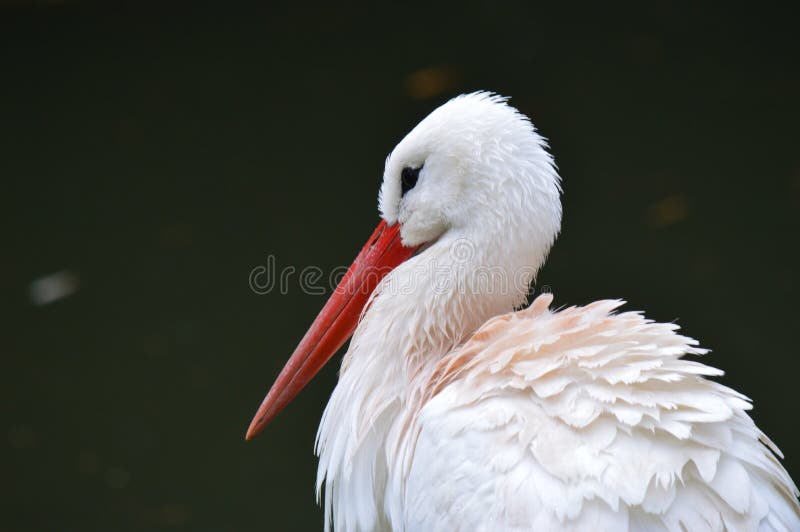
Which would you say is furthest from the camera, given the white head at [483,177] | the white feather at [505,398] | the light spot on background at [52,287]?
the light spot on background at [52,287]

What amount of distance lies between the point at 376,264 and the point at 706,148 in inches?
99.7

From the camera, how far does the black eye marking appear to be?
2.20m

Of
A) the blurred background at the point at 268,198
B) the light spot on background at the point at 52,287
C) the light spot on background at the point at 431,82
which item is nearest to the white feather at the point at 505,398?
the blurred background at the point at 268,198

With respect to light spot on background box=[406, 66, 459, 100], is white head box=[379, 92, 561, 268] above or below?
above

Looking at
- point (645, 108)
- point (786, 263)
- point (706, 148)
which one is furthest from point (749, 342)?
point (645, 108)

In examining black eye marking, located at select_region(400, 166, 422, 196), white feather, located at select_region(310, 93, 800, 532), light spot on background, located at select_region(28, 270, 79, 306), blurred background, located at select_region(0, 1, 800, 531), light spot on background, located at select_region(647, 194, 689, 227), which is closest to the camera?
white feather, located at select_region(310, 93, 800, 532)

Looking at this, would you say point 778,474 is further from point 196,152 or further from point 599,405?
point 196,152

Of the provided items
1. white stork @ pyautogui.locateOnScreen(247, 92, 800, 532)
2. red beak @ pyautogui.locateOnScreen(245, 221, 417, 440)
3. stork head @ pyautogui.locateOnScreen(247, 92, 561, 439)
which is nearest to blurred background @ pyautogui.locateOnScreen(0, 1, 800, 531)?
red beak @ pyautogui.locateOnScreen(245, 221, 417, 440)

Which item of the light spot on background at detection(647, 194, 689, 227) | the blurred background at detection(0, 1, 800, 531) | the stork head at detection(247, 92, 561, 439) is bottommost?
the light spot on background at detection(647, 194, 689, 227)

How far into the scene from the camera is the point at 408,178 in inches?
87.4

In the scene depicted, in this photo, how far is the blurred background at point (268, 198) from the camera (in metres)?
3.36

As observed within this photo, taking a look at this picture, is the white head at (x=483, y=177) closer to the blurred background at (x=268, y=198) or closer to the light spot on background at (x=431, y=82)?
the blurred background at (x=268, y=198)

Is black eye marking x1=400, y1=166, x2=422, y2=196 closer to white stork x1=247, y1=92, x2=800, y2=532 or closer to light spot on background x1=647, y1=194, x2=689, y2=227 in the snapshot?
white stork x1=247, y1=92, x2=800, y2=532

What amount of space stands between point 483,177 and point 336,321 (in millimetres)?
494
